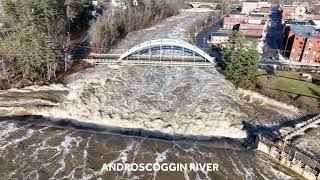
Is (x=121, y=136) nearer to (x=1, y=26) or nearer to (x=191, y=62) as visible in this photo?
(x=191, y=62)

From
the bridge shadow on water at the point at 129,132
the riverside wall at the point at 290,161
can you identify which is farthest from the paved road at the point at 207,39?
the riverside wall at the point at 290,161

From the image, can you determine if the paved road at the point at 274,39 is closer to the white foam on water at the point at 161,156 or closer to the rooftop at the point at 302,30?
the rooftop at the point at 302,30

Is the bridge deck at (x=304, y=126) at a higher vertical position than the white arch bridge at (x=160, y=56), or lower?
lower

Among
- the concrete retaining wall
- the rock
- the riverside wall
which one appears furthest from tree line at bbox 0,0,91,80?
the riverside wall

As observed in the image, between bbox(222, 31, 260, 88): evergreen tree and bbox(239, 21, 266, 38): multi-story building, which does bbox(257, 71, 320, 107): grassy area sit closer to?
bbox(222, 31, 260, 88): evergreen tree

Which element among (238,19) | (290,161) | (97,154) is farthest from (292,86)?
(238,19)
